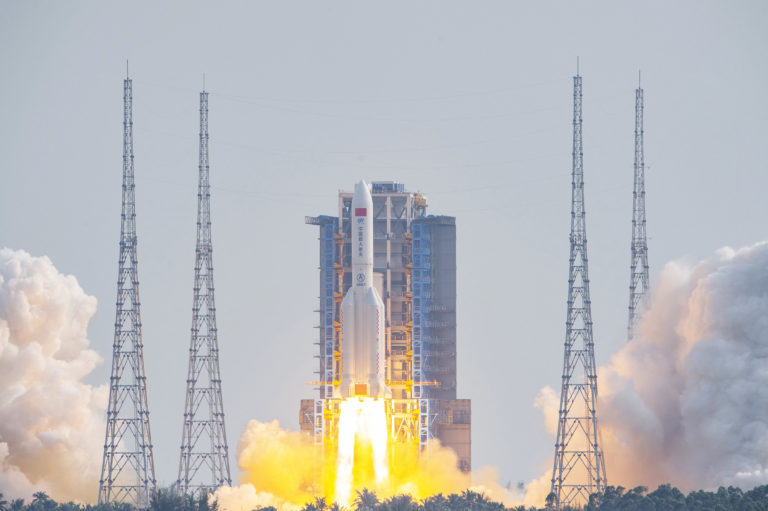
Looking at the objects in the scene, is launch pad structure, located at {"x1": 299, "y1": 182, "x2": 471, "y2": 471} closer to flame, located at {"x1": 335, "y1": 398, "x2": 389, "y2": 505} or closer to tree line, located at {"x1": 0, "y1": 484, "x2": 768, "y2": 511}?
flame, located at {"x1": 335, "y1": 398, "x2": 389, "y2": 505}

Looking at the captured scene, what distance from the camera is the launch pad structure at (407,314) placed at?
148750 mm

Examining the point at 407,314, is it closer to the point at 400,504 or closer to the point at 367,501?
the point at 367,501

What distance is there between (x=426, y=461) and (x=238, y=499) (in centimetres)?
1304

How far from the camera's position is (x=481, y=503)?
141 m

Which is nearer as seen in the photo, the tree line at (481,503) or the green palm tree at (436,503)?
the tree line at (481,503)

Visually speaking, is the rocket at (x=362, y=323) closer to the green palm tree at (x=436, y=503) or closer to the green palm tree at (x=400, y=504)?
the green palm tree at (x=436, y=503)

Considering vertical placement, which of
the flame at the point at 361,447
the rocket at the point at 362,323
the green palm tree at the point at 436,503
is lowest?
the green palm tree at the point at 436,503

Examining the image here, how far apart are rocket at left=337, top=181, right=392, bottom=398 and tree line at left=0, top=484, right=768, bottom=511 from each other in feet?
21.0

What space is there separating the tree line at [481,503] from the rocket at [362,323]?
252 inches

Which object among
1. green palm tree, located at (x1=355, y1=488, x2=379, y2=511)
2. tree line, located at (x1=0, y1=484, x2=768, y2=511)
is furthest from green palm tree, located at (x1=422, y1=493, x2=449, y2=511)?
green palm tree, located at (x1=355, y1=488, x2=379, y2=511)

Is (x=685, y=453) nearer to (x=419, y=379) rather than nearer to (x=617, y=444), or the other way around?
(x=617, y=444)

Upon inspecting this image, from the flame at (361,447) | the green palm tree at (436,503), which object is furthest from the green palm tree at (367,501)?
the flame at (361,447)

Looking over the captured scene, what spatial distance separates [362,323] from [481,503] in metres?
12.8

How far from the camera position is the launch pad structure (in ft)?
488
